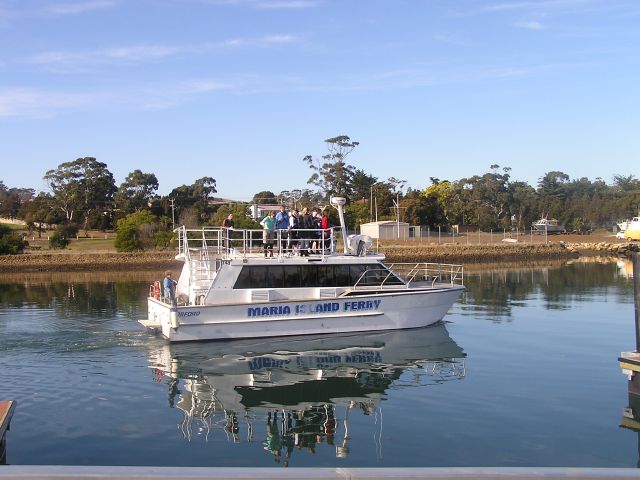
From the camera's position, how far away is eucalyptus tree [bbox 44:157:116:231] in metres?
93.9

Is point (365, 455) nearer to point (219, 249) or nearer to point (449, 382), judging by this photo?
point (449, 382)

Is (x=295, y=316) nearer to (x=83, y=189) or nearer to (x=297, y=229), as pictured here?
(x=297, y=229)

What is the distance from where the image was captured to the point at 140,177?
99125 mm

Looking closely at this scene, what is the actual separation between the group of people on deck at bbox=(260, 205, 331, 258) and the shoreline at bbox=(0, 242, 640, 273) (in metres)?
37.9

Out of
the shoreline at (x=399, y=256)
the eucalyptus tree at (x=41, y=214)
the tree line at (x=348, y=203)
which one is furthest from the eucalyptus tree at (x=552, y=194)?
the eucalyptus tree at (x=41, y=214)

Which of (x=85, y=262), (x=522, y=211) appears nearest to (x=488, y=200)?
(x=522, y=211)

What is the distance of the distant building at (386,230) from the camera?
7462 cm

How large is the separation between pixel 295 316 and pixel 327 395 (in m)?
6.02

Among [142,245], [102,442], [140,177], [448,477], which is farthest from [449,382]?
[140,177]

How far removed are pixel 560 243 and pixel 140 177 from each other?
59471 mm

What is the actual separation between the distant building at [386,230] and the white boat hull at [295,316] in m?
52.1

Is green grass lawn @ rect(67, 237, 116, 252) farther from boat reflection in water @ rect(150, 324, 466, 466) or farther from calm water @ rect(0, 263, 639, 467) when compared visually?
boat reflection in water @ rect(150, 324, 466, 466)

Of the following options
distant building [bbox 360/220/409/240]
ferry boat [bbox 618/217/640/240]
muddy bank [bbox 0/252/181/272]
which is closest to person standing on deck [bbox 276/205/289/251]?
muddy bank [bbox 0/252/181/272]

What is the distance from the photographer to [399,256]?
209ft
